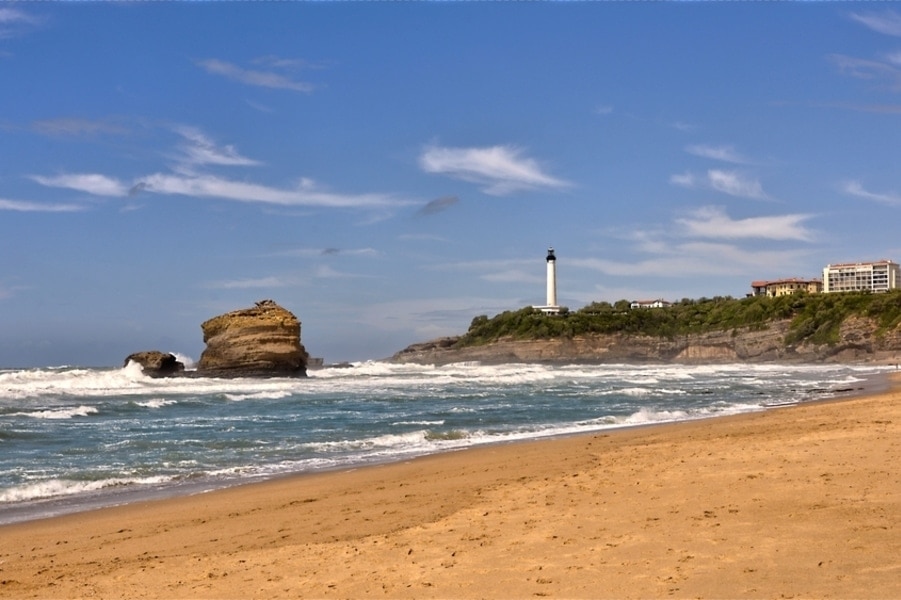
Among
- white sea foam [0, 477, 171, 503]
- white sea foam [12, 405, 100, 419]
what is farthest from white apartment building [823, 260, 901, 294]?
white sea foam [0, 477, 171, 503]

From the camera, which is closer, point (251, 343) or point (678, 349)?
point (251, 343)

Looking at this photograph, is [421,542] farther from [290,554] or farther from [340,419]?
[340,419]

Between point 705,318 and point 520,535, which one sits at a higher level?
point 705,318

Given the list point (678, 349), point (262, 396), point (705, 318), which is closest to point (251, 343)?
point (262, 396)

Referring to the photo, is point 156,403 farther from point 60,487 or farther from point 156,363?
point 156,363

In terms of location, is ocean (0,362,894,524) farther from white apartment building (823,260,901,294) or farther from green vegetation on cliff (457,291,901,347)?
white apartment building (823,260,901,294)

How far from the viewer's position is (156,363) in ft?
165

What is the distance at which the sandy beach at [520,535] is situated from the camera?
5.85 metres

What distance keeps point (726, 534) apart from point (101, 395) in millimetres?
33278

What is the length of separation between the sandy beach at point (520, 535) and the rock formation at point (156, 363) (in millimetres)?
40376

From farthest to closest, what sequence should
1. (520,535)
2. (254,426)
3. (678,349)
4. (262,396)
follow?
(678,349) < (262,396) < (254,426) < (520,535)

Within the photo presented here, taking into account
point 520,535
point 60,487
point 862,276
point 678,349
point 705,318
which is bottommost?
point 60,487

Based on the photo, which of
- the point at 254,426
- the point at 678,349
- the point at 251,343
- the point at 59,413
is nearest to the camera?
the point at 254,426

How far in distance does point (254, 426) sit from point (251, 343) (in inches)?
1127
